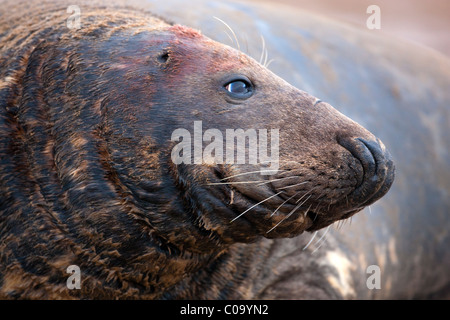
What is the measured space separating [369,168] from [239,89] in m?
0.60

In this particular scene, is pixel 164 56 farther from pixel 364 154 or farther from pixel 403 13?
pixel 403 13

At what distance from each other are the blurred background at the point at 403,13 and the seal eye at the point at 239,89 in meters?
6.45

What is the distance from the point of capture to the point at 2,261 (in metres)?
2.92

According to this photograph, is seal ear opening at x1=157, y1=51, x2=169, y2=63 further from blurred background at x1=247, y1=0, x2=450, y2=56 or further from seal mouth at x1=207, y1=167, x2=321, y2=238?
blurred background at x1=247, y1=0, x2=450, y2=56

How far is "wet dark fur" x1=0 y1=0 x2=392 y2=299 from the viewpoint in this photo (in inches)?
109

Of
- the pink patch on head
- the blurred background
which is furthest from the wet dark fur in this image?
the blurred background

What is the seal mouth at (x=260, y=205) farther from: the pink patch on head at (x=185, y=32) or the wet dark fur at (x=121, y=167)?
the pink patch on head at (x=185, y=32)

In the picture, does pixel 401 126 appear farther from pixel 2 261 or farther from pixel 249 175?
pixel 2 261

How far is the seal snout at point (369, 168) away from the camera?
267cm

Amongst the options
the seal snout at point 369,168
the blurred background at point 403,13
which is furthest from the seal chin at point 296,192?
the blurred background at point 403,13

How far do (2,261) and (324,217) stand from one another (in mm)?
1325

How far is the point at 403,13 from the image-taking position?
10.0 meters
